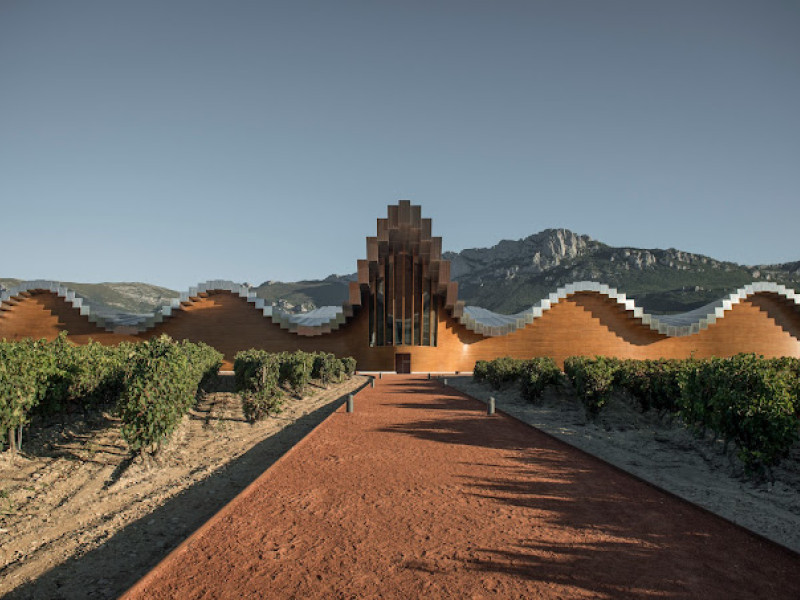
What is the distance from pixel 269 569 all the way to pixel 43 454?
8040 millimetres

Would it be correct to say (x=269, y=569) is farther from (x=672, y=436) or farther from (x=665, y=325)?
(x=665, y=325)

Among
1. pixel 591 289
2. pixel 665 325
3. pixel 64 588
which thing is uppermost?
pixel 591 289

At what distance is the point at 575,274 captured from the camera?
320ft

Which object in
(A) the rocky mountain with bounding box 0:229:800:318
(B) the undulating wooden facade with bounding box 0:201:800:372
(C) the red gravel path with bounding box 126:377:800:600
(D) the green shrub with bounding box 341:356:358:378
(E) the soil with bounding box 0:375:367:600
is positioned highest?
(A) the rocky mountain with bounding box 0:229:800:318

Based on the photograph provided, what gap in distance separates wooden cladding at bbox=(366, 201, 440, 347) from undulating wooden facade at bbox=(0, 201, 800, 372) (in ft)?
0.30

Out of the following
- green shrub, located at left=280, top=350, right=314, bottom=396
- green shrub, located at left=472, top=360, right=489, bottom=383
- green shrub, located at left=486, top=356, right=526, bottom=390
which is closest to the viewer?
green shrub, located at left=280, top=350, right=314, bottom=396

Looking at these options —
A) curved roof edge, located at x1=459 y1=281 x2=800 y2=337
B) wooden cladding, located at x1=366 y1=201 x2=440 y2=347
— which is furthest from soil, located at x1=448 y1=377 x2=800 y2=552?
curved roof edge, located at x1=459 y1=281 x2=800 y2=337

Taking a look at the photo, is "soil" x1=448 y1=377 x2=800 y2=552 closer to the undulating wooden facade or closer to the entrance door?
the undulating wooden facade

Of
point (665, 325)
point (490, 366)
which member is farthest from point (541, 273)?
point (490, 366)

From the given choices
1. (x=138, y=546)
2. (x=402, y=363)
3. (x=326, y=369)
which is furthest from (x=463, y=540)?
(x=402, y=363)

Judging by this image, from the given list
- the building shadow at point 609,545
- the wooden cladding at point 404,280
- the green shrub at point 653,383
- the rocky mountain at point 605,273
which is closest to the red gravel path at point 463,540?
the building shadow at point 609,545

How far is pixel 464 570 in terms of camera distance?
4.58 metres

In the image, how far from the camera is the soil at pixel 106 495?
16.3 feet

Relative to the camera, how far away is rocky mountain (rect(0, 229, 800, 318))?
83.4 m
